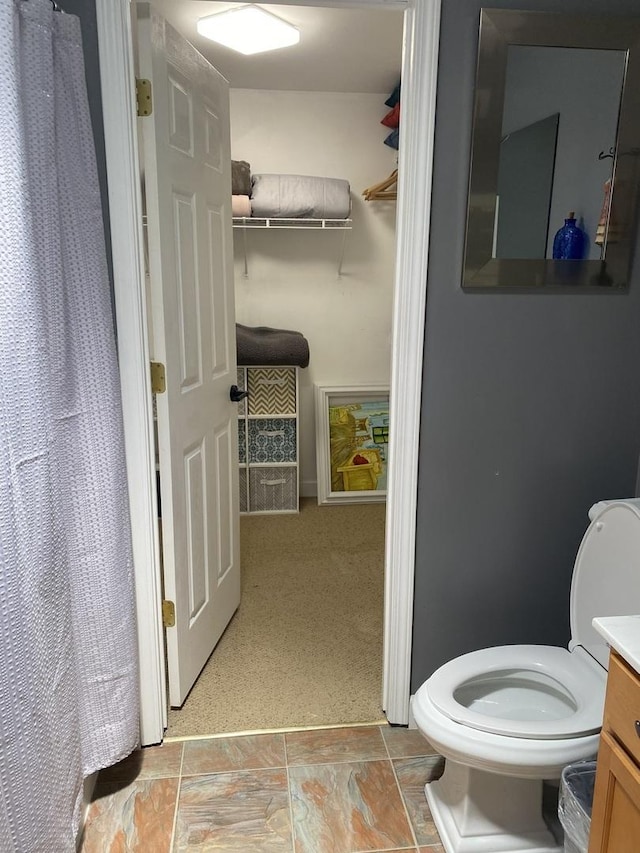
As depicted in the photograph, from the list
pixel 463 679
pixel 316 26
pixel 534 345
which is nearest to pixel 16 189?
pixel 534 345

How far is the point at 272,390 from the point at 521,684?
2.35 metres

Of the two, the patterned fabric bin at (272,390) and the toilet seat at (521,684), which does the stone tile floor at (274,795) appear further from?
the patterned fabric bin at (272,390)

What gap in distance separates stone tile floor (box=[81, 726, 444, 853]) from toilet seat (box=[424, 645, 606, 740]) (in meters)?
0.34

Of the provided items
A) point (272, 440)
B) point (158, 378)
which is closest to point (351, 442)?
point (272, 440)

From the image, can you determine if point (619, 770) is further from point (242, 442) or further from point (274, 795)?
point (242, 442)

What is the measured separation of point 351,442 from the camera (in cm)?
392

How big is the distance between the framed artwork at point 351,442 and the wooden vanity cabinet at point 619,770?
2767 millimetres

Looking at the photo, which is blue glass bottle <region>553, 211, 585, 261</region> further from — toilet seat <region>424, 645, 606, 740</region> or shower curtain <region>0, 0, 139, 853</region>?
shower curtain <region>0, 0, 139, 853</region>

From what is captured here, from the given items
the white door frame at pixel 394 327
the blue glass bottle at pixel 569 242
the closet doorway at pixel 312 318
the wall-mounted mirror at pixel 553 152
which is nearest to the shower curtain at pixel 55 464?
the white door frame at pixel 394 327

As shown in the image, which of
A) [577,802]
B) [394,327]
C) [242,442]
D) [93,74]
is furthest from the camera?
[242,442]

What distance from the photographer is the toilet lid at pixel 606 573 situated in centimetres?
155

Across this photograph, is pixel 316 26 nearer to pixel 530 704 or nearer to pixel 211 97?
pixel 211 97

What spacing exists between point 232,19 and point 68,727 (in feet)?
8.09

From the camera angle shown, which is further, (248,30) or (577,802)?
(248,30)
